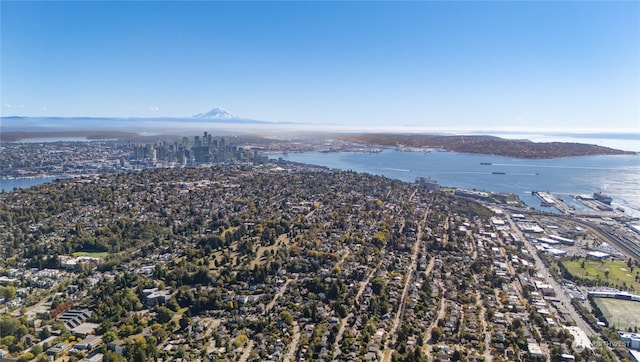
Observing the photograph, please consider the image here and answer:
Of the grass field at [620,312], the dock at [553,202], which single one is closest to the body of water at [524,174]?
the dock at [553,202]

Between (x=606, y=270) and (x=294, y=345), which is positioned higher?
(x=606, y=270)

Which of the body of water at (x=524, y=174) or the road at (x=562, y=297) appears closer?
the road at (x=562, y=297)

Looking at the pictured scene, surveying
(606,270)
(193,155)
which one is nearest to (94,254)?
(606,270)

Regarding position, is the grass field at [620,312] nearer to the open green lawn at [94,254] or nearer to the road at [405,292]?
the road at [405,292]

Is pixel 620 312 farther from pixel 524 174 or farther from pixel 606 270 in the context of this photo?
pixel 524 174

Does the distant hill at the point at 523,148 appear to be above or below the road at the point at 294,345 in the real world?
above

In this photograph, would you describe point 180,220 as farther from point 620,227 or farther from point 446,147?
point 446,147

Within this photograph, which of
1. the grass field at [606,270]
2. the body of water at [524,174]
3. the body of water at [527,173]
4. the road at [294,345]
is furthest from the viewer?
the body of water at [527,173]
